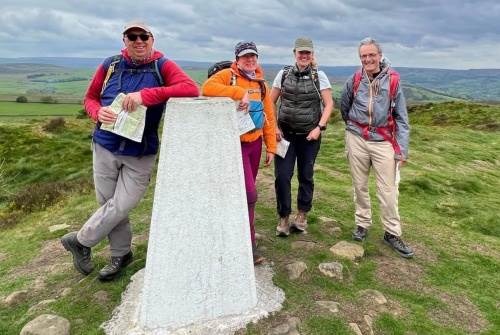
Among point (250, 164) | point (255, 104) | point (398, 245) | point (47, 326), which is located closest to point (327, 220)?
point (398, 245)

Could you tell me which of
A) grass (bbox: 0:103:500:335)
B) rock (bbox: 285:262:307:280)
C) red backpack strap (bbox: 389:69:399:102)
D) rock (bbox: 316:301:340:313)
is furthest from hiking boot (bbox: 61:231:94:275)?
red backpack strap (bbox: 389:69:399:102)

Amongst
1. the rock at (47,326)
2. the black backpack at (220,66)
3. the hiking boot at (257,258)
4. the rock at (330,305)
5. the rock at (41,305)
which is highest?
the black backpack at (220,66)

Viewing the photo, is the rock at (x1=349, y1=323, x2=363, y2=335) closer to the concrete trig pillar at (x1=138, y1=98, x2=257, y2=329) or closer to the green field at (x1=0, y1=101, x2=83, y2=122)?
the concrete trig pillar at (x1=138, y1=98, x2=257, y2=329)

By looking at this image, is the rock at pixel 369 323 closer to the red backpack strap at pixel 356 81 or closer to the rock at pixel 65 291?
the red backpack strap at pixel 356 81

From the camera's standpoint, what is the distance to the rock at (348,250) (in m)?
6.98

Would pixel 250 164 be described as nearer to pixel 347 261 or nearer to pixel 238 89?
pixel 238 89

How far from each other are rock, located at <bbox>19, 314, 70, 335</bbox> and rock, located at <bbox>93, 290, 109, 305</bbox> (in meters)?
0.45

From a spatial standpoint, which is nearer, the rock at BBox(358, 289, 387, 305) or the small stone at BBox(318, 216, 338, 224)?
the rock at BBox(358, 289, 387, 305)

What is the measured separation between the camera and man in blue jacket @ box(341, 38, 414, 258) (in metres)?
6.69

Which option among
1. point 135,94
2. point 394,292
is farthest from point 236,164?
point 394,292

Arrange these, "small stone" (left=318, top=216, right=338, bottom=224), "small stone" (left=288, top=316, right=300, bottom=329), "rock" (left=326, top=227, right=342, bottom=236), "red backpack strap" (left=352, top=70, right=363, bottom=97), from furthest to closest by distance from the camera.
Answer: "small stone" (left=318, top=216, right=338, bottom=224)
"rock" (left=326, top=227, right=342, bottom=236)
"red backpack strap" (left=352, top=70, right=363, bottom=97)
"small stone" (left=288, top=316, right=300, bottom=329)

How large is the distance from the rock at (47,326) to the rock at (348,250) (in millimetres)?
3944

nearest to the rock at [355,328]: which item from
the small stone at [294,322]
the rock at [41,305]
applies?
the small stone at [294,322]

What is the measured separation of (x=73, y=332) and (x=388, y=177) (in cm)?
494
